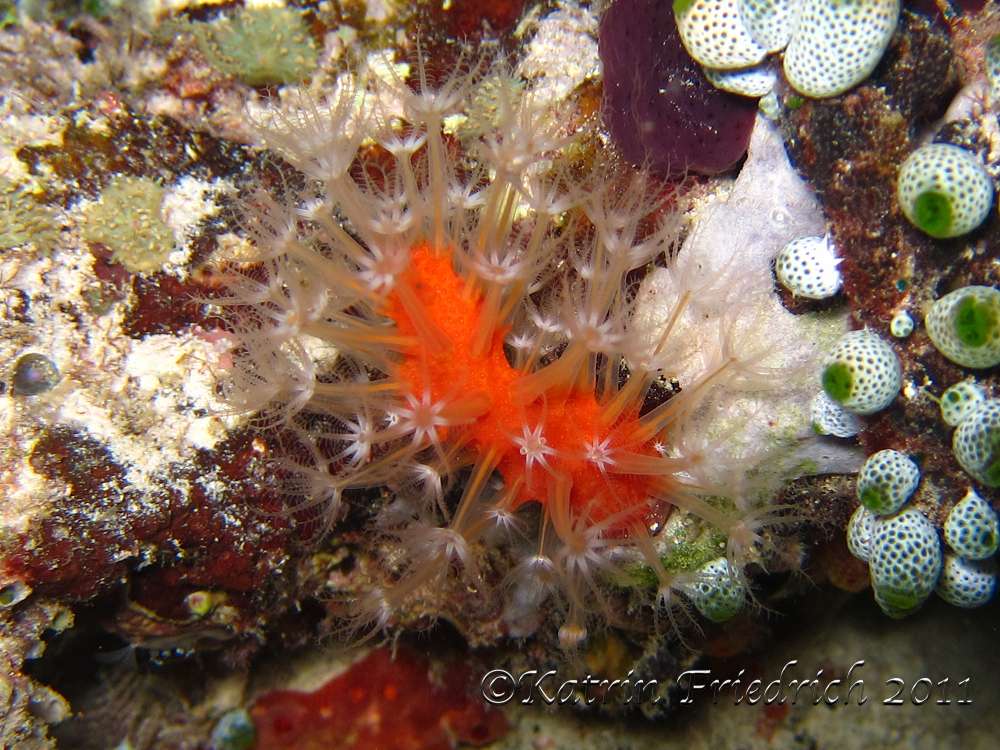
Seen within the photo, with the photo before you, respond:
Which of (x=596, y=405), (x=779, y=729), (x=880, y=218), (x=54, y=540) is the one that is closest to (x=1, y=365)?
(x=54, y=540)

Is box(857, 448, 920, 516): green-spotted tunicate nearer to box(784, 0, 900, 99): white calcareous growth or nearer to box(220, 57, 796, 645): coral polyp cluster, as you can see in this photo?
box(220, 57, 796, 645): coral polyp cluster

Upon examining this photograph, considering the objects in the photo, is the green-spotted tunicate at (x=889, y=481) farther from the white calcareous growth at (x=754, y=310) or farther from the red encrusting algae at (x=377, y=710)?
the red encrusting algae at (x=377, y=710)

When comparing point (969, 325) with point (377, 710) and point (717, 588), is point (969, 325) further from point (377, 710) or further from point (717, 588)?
point (377, 710)

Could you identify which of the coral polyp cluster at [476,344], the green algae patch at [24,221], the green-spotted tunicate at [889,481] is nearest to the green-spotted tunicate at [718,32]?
the coral polyp cluster at [476,344]

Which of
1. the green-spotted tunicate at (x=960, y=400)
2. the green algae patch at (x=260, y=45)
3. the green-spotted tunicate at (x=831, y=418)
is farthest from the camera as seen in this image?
the green algae patch at (x=260, y=45)

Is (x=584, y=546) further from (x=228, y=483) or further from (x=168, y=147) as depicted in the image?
(x=168, y=147)

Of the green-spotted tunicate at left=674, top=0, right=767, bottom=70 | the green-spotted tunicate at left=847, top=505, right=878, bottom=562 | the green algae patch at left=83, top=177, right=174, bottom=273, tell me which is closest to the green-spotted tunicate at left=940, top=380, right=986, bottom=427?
the green-spotted tunicate at left=847, top=505, right=878, bottom=562
